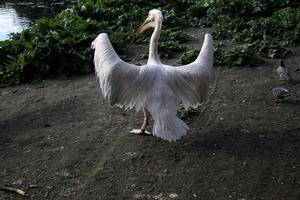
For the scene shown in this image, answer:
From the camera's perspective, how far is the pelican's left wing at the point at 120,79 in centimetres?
565

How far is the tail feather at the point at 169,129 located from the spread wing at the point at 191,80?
44 centimetres

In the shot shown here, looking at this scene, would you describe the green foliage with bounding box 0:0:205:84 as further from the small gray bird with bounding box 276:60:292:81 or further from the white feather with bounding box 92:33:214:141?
the white feather with bounding box 92:33:214:141

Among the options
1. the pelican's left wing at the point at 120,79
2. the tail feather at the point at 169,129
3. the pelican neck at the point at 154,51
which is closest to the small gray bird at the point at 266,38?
the pelican neck at the point at 154,51

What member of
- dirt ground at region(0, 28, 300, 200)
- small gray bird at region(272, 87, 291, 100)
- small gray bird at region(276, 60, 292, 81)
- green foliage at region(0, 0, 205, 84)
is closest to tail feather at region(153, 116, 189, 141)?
dirt ground at region(0, 28, 300, 200)

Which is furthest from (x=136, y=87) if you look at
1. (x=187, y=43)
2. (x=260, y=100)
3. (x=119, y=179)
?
(x=187, y=43)

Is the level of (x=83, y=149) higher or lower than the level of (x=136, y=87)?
lower

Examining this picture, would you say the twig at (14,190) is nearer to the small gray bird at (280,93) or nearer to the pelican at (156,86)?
the pelican at (156,86)

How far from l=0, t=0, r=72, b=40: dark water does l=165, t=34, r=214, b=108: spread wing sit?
831cm

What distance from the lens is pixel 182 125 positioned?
5492mm

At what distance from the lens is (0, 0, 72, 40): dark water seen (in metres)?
14.3

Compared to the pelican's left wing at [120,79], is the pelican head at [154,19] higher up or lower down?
higher up

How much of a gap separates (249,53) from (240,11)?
148 inches

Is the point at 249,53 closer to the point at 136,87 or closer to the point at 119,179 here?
the point at 136,87

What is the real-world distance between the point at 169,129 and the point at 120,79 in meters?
0.82
